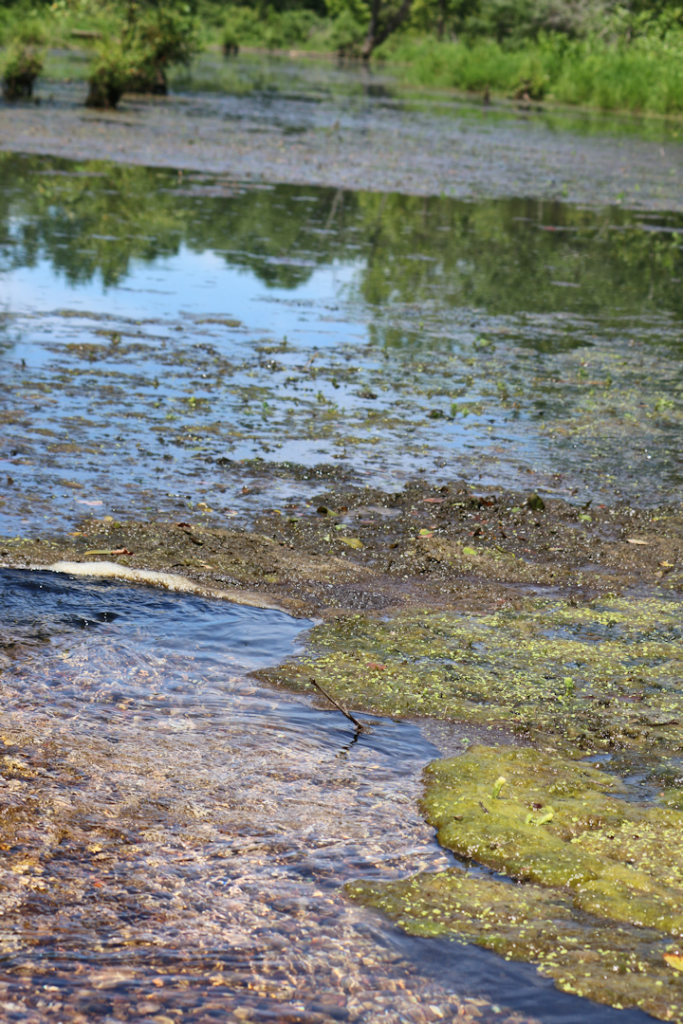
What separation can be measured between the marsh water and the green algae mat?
0.07 m

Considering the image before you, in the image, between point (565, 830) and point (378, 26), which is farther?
point (378, 26)

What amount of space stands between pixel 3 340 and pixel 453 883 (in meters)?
5.93

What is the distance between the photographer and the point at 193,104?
2772cm

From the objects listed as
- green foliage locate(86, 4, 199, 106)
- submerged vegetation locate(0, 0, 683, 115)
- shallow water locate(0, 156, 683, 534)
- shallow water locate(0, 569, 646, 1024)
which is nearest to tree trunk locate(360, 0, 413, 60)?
submerged vegetation locate(0, 0, 683, 115)

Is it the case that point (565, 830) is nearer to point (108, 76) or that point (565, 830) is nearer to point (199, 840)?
point (199, 840)

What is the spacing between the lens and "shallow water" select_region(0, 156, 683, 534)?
20.2 ft

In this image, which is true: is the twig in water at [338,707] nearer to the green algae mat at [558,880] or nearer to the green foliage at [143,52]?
the green algae mat at [558,880]

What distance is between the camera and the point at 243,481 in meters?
5.95

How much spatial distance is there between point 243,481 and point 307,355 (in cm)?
259

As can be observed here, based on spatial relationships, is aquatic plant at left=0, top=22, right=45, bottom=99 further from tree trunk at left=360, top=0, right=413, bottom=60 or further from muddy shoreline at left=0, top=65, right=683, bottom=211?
tree trunk at left=360, top=0, right=413, bottom=60

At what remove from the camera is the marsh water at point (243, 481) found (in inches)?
108

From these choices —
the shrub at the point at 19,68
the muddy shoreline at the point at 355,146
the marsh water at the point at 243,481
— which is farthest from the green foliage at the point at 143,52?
the marsh water at the point at 243,481

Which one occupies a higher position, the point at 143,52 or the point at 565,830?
the point at 143,52

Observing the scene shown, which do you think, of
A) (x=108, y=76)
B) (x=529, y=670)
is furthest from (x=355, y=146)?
(x=529, y=670)
